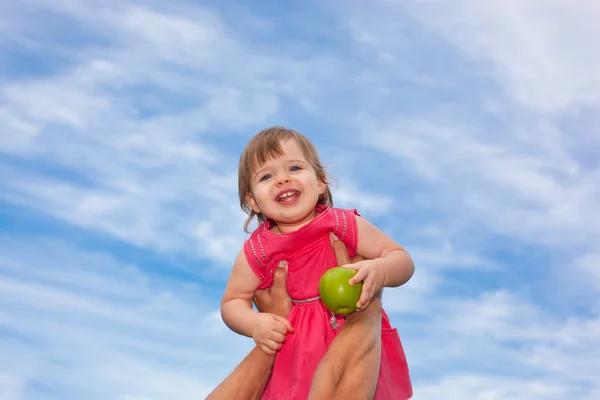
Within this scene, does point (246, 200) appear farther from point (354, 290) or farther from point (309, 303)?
point (354, 290)

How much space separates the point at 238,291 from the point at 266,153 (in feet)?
3.67

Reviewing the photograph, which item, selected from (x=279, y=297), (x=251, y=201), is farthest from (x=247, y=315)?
(x=251, y=201)

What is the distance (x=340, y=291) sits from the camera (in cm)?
489

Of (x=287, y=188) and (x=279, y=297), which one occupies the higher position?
(x=287, y=188)

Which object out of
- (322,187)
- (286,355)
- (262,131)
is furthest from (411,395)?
(262,131)

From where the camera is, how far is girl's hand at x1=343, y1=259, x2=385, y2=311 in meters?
5.01

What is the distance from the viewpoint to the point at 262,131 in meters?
6.13

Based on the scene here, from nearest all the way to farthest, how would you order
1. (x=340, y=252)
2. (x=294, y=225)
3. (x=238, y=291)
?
(x=340, y=252) < (x=238, y=291) < (x=294, y=225)

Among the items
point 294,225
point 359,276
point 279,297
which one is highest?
point 294,225

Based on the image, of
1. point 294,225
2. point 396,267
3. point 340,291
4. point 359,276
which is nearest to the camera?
point 340,291

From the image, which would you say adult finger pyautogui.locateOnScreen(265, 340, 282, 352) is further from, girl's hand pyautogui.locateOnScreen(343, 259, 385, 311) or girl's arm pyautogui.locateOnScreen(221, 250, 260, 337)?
girl's hand pyautogui.locateOnScreen(343, 259, 385, 311)

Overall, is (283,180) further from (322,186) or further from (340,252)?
(340,252)

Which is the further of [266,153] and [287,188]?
[266,153]

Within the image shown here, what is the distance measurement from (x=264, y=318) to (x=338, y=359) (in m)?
0.80
